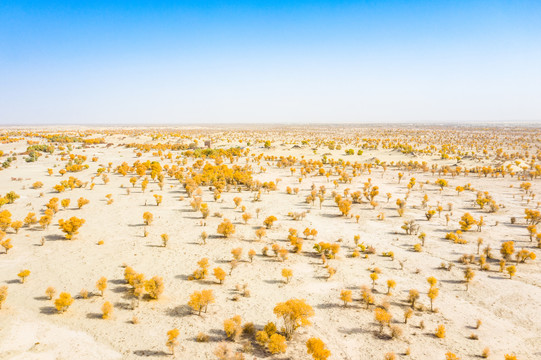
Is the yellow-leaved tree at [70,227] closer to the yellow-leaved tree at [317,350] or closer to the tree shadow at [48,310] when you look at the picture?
the tree shadow at [48,310]

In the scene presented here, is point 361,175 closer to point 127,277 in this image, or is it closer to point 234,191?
point 234,191

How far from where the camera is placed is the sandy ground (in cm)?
896

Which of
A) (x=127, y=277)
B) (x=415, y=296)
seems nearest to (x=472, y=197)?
(x=415, y=296)

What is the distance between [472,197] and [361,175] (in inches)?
477

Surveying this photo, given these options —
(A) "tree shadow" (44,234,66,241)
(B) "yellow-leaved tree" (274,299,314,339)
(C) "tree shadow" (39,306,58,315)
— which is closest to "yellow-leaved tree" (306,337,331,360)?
(B) "yellow-leaved tree" (274,299,314,339)

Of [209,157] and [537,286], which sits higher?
[209,157]

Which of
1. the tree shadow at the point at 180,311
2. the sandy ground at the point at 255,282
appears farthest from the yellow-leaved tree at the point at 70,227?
the tree shadow at the point at 180,311

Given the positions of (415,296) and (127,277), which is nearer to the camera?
(415,296)

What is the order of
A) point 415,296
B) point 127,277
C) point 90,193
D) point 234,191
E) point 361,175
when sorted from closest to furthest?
point 415,296, point 127,277, point 90,193, point 234,191, point 361,175

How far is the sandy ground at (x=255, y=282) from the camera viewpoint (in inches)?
353

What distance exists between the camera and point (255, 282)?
12430 millimetres

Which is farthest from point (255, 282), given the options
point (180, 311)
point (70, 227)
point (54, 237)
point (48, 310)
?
point (54, 237)

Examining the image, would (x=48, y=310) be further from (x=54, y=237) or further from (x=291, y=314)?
(x=291, y=314)

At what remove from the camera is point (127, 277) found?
11.8m
